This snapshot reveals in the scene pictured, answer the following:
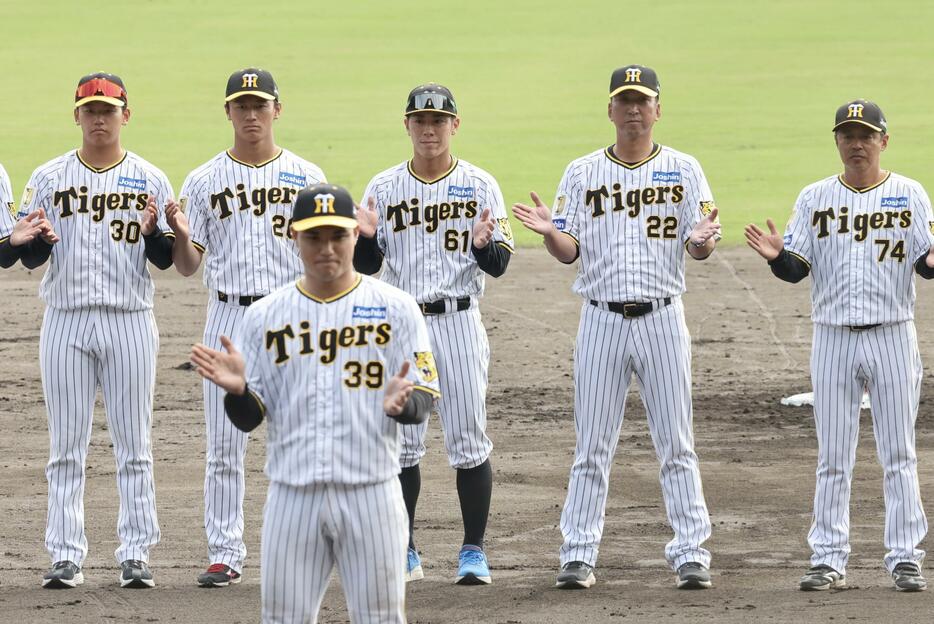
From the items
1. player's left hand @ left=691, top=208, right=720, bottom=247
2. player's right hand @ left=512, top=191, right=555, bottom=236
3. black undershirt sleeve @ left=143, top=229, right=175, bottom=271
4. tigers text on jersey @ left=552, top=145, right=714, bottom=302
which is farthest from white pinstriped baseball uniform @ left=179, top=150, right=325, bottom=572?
player's left hand @ left=691, top=208, right=720, bottom=247

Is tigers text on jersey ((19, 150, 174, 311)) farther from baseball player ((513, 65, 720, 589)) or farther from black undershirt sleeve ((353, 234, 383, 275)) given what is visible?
baseball player ((513, 65, 720, 589))

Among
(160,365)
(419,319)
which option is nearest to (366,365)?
(419,319)

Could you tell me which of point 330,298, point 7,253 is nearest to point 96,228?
point 7,253

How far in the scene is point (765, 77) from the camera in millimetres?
35344

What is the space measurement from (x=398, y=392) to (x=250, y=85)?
3.12 m

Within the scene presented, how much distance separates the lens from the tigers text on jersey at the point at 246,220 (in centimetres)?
814

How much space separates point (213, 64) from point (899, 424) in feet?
102

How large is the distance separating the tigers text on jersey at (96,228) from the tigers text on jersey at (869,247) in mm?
3295

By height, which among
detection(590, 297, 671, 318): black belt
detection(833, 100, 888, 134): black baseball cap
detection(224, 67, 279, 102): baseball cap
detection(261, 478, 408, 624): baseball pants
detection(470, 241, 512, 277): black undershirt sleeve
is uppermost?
detection(224, 67, 279, 102): baseball cap

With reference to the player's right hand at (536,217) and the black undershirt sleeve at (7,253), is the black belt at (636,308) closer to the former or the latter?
the player's right hand at (536,217)

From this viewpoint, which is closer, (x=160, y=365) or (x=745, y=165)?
(x=160, y=365)

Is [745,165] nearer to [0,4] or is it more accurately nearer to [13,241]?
[13,241]

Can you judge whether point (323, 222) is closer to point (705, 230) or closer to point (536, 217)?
point (536, 217)

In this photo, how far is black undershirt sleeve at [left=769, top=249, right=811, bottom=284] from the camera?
8.05 metres
